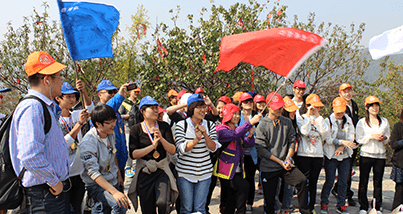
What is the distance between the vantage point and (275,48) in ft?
12.4

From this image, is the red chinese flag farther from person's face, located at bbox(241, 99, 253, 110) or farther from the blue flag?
the blue flag

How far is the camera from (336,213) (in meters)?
5.06

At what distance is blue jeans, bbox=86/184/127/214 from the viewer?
320 cm

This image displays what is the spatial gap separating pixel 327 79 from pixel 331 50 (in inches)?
37.0

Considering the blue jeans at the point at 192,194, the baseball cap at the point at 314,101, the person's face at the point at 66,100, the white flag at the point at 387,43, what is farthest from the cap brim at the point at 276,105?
the person's face at the point at 66,100

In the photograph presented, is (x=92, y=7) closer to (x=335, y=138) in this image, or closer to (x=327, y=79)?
(x=335, y=138)

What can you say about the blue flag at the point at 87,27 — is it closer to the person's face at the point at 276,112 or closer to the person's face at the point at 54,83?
the person's face at the point at 54,83

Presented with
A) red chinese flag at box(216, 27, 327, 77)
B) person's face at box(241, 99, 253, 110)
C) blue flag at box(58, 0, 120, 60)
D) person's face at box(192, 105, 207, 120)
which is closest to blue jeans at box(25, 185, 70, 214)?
blue flag at box(58, 0, 120, 60)

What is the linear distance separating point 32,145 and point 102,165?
1.22 metres

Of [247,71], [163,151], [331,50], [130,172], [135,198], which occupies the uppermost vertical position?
[331,50]

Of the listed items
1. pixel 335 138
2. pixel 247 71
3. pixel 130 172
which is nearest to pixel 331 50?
pixel 247 71

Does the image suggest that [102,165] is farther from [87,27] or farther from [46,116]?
[87,27]

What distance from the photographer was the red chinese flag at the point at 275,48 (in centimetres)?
358

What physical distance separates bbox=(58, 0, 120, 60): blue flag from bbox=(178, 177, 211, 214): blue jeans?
202 cm
